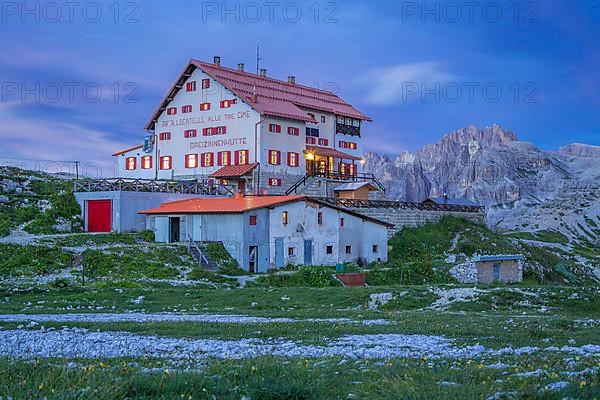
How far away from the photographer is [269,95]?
87.8m

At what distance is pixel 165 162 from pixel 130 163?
256 inches

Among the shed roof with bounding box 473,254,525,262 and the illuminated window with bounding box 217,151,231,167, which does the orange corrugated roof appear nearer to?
the shed roof with bounding box 473,254,525,262

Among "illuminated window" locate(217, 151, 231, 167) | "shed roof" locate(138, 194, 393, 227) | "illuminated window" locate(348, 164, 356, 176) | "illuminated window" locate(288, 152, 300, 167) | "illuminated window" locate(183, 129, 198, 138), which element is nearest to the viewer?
"shed roof" locate(138, 194, 393, 227)

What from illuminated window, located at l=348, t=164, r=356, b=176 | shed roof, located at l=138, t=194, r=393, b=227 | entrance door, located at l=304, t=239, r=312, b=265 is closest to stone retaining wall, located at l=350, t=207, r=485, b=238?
shed roof, located at l=138, t=194, r=393, b=227

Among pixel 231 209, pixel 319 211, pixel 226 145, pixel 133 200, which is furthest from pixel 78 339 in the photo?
pixel 226 145

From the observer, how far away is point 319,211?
5919cm

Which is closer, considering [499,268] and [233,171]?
[499,268]

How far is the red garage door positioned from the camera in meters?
62.8

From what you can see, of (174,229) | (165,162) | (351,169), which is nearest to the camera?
(174,229)

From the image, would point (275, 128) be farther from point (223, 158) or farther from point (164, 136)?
point (164, 136)

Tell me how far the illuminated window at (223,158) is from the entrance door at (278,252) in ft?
89.1

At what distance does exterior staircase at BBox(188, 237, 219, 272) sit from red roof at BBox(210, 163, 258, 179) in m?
23.3

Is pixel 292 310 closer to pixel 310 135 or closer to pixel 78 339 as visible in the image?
pixel 78 339

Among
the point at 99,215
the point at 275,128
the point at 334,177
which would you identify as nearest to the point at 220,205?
the point at 99,215
